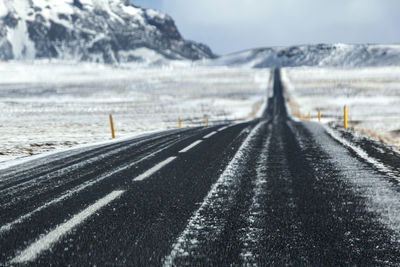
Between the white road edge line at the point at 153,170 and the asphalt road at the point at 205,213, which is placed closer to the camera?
the asphalt road at the point at 205,213

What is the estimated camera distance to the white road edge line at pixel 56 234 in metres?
2.78

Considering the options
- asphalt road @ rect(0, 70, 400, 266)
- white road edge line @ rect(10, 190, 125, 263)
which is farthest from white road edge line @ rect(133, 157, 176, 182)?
white road edge line @ rect(10, 190, 125, 263)

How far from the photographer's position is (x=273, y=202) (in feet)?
13.2

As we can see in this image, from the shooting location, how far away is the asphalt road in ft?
9.00

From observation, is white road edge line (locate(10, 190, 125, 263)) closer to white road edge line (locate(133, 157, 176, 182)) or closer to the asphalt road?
the asphalt road

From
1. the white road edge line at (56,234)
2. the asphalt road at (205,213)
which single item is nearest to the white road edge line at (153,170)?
the asphalt road at (205,213)

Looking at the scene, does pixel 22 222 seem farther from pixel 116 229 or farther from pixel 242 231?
pixel 242 231

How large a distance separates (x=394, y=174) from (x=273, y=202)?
246cm

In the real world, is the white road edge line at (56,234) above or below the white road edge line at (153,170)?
above

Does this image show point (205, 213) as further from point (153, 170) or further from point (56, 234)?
point (153, 170)

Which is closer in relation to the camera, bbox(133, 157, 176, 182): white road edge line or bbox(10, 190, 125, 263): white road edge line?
bbox(10, 190, 125, 263): white road edge line

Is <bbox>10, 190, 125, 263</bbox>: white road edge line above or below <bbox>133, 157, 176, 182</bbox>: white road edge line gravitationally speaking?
above

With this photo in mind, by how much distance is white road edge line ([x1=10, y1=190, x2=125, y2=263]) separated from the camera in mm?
2777

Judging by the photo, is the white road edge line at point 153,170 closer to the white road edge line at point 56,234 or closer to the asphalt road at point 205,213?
the asphalt road at point 205,213
